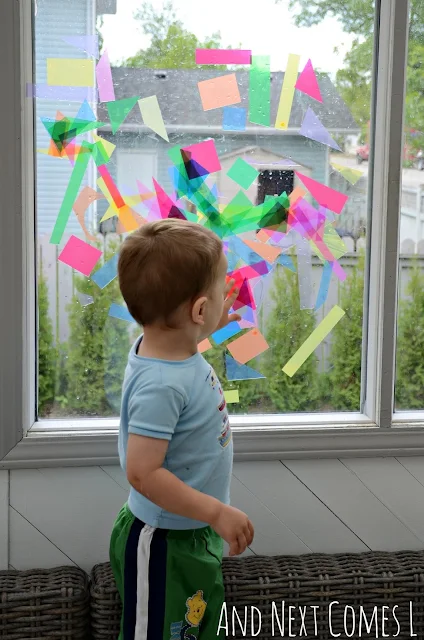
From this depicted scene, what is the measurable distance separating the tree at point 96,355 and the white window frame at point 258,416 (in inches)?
2.0

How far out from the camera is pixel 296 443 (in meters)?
1.99

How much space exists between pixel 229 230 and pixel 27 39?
0.66 m

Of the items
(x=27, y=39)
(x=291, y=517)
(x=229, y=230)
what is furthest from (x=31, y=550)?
(x=27, y=39)

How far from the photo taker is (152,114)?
Result: 1938 mm

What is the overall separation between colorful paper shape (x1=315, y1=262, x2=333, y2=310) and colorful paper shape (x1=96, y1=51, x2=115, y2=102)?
0.69m

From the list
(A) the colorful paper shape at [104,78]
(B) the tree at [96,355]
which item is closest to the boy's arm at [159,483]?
(B) the tree at [96,355]

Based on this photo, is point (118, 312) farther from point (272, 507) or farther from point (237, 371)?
point (272, 507)

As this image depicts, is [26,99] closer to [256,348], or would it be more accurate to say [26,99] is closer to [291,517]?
[256,348]

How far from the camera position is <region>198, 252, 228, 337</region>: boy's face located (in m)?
1.50

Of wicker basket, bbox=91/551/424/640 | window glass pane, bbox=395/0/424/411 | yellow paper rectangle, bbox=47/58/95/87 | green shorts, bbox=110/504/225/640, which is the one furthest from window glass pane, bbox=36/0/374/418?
green shorts, bbox=110/504/225/640

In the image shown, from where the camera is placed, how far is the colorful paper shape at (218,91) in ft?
6.39

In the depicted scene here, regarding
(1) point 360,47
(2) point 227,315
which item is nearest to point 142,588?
(2) point 227,315

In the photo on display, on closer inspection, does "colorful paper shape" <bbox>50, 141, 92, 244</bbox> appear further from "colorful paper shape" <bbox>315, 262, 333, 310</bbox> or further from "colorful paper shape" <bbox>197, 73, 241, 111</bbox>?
"colorful paper shape" <bbox>315, 262, 333, 310</bbox>

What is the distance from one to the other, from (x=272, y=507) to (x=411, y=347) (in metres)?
0.56
